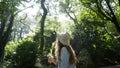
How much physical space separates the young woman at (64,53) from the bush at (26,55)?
14252 millimetres

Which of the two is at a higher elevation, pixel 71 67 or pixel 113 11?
pixel 113 11

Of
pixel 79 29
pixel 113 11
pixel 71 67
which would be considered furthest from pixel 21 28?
pixel 71 67

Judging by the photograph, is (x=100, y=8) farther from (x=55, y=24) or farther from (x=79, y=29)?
(x=55, y=24)

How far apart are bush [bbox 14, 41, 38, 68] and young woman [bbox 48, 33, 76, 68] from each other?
1425cm

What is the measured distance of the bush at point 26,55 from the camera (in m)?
19.1

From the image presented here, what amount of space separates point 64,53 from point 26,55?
14.5m

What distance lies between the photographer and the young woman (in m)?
4.90

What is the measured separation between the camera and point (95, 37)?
89.5ft

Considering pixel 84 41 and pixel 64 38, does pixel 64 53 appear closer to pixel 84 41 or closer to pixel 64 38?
pixel 64 38

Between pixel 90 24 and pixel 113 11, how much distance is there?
14.8 feet

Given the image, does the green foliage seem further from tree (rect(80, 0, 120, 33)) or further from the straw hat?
the straw hat

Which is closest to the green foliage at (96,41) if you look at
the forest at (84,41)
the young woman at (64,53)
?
the forest at (84,41)

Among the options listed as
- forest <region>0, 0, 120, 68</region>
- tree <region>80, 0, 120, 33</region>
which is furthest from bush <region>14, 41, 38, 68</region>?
tree <region>80, 0, 120, 33</region>

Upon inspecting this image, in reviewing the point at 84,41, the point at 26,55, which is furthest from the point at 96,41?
the point at 26,55
